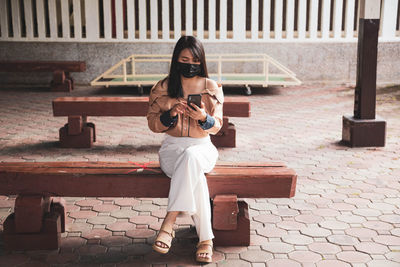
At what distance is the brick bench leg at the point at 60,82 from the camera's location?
12117mm

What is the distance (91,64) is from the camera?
13.0 metres

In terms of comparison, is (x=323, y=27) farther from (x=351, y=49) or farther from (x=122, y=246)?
(x=122, y=246)

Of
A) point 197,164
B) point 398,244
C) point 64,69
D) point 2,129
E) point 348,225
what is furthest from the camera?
point 64,69

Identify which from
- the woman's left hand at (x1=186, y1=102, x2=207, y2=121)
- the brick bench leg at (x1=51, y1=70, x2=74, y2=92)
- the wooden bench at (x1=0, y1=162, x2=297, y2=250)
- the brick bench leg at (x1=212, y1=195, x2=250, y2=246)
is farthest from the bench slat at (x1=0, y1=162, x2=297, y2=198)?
the brick bench leg at (x1=51, y1=70, x2=74, y2=92)

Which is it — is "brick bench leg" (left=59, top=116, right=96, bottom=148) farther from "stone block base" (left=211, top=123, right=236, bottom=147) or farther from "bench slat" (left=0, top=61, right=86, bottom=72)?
"bench slat" (left=0, top=61, right=86, bottom=72)

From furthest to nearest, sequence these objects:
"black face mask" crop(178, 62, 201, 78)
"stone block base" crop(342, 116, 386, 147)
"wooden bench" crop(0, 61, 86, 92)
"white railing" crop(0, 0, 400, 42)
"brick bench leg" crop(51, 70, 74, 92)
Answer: "white railing" crop(0, 0, 400, 42) → "wooden bench" crop(0, 61, 86, 92) → "brick bench leg" crop(51, 70, 74, 92) → "stone block base" crop(342, 116, 386, 147) → "black face mask" crop(178, 62, 201, 78)

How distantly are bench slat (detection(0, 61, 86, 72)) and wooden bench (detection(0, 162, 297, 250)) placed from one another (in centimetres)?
844

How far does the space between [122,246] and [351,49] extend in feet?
32.7

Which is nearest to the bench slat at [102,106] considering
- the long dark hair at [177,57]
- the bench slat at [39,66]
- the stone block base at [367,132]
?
the stone block base at [367,132]

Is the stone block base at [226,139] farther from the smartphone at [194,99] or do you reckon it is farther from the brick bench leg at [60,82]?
the brick bench leg at [60,82]

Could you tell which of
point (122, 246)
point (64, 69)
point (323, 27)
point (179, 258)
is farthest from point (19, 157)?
point (323, 27)

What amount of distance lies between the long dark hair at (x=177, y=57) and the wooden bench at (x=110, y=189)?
2.11 feet

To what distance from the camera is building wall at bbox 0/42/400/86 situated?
1290cm

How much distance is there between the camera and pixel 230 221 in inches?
162
